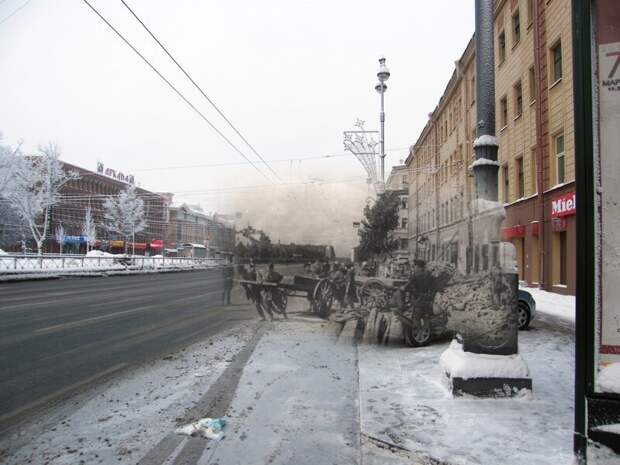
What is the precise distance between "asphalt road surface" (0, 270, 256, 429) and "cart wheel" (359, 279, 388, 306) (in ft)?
7.63

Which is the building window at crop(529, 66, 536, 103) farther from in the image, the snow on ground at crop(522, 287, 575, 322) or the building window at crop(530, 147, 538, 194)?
the snow on ground at crop(522, 287, 575, 322)

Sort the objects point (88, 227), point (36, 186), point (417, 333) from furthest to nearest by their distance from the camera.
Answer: point (88, 227), point (36, 186), point (417, 333)

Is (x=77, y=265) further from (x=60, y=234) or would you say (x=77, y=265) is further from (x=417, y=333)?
(x=417, y=333)

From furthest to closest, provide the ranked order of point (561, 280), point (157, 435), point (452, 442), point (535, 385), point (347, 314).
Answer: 1. point (561, 280)
2. point (347, 314)
3. point (535, 385)
4. point (157, 435)
5. point (452, 442)

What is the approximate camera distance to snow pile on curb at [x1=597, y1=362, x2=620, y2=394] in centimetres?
239

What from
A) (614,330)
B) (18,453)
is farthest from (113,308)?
(614,330)

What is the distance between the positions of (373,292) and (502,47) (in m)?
19.1

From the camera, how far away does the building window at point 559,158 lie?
53.6ft

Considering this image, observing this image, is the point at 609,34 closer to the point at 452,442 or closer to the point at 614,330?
the point at 614,330

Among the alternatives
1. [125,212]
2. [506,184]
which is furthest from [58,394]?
[125,212]

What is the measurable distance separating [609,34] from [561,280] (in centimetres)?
1600

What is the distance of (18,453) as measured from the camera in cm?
324

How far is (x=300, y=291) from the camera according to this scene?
8.10m

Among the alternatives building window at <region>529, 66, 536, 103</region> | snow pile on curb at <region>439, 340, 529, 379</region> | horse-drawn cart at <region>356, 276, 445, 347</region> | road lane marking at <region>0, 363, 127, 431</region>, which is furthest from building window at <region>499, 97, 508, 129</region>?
road lane marking at <region>0, 363, 127, 431</region>
